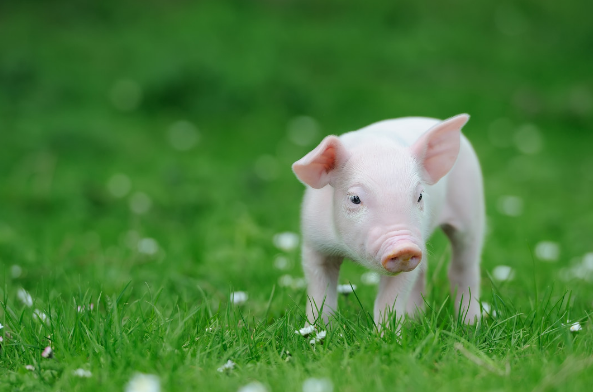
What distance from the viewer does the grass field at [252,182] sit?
2.59 meters

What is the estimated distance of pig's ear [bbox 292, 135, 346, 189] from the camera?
278cm

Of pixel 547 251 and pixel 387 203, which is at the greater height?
pixel 387 203

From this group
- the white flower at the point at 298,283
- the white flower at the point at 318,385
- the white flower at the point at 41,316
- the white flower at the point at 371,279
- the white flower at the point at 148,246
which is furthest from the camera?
the white flower at the point at 148,246

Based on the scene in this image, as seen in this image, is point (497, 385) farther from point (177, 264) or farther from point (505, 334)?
point (177, 264)

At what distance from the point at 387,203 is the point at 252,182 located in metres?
3.78

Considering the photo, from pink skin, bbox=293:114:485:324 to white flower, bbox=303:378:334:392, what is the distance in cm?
50

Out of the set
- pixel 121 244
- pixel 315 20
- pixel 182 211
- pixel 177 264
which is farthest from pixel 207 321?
pixel 315 20

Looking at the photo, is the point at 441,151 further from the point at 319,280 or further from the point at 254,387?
the point at 254,387

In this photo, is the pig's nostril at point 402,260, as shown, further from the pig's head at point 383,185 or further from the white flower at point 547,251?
the white flower at point 547,251

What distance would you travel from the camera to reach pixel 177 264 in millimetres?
4355

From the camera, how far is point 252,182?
250 inches

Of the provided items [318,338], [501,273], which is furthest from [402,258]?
[501,273]

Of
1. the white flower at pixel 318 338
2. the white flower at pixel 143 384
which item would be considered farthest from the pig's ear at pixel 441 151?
the white flower at pixel 143 384

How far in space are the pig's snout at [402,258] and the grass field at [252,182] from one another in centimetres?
30
